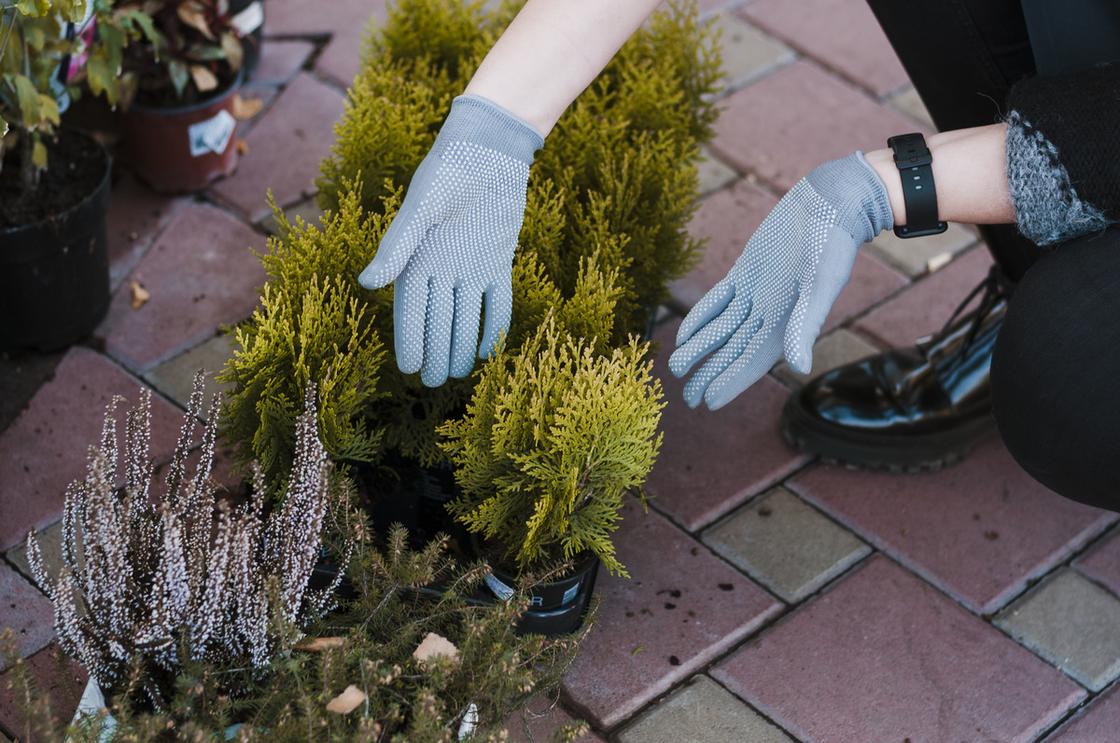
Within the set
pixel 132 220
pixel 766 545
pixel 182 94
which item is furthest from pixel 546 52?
pixel 132 220

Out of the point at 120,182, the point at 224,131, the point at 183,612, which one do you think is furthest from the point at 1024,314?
the point at 120,182

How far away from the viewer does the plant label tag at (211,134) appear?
123 inches

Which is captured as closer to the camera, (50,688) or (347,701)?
(347,701)

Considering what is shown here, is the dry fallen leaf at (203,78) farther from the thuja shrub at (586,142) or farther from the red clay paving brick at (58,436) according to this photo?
the red clay paving brick at (58,436)

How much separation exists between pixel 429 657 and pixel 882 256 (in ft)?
6.23

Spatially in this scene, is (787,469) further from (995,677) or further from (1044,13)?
(1044,13)

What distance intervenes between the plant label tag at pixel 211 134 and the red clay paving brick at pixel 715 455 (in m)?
1.22

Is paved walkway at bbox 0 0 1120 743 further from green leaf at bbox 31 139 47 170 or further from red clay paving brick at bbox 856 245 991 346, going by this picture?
green leaf at bbox 31 139 47 170

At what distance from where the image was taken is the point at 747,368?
205 centimetres

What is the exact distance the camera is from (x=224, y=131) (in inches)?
125

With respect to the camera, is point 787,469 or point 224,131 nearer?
point 787,469

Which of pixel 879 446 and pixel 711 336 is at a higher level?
pixel 711 336

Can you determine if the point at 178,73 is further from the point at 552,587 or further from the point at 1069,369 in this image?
the point at 1069,369

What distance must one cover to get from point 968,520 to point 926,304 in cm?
69
